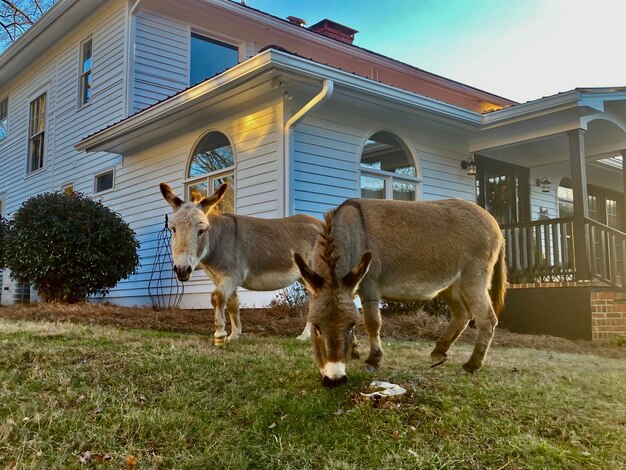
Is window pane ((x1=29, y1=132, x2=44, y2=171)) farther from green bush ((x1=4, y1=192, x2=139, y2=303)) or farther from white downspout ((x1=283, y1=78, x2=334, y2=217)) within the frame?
white downspout ((x1=283, y1=78, x2=334, y2=217))

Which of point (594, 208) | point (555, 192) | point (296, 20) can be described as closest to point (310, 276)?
point (296, 20)

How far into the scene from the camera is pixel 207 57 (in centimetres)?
1352

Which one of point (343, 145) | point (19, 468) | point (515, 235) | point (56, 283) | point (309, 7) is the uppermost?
point (309, 7)

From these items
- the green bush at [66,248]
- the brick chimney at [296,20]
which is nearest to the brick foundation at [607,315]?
the green bush at [66,248]

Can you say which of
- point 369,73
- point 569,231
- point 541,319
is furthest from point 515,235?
point 369,73

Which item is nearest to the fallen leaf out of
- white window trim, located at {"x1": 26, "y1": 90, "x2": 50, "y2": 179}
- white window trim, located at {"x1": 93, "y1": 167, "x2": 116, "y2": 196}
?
white window trim, located at {"x1": 93, "y1": 167, "x2": 116, "y2": 196}

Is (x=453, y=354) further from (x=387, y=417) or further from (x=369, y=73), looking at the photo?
(x=369, y=73)

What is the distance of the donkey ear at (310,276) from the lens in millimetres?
3475

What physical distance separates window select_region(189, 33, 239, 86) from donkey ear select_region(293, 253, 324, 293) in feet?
35.7

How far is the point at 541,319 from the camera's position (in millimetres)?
9445

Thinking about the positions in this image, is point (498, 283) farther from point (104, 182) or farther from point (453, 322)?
point (104, 182)

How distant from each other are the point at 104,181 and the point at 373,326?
11553mm

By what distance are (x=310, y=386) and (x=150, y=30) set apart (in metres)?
11.3

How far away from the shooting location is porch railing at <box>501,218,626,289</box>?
31.4 ft
